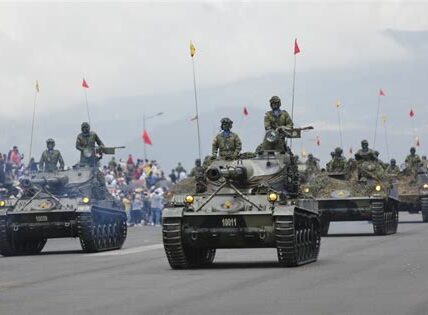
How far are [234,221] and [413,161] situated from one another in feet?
105

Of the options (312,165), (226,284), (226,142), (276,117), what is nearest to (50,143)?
(226,142)

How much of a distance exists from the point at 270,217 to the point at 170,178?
137ft

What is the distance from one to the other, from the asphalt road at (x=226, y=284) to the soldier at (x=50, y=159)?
5715 millimetres

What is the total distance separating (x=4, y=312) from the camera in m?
16.0

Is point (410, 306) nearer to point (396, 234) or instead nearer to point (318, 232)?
point (318, 232)

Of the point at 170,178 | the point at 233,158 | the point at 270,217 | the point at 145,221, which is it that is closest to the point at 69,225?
the point at 233,158

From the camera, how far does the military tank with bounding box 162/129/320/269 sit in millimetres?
24156

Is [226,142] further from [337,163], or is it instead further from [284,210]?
[337,163]

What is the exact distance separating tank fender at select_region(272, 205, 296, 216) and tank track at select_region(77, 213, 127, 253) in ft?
31.9

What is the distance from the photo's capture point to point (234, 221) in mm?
24562

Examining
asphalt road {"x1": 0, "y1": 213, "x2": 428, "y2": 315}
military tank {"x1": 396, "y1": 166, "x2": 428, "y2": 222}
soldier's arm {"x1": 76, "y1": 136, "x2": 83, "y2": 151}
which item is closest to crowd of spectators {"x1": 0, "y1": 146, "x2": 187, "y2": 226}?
military tank {"x1": 396, "y1": 166, "x2": 428, "y2": 222}

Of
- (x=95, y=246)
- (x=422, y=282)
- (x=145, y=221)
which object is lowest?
(x=145, y=221)

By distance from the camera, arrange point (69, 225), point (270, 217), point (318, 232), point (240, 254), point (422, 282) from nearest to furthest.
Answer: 1. point (422, 282)
2. point (270, 217)
3. point (318, 232)
4. point (240, 254)
5. point (69, 225)

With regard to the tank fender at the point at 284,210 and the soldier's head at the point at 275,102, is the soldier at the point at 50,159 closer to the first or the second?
the soldier's head at the point at 275,102
